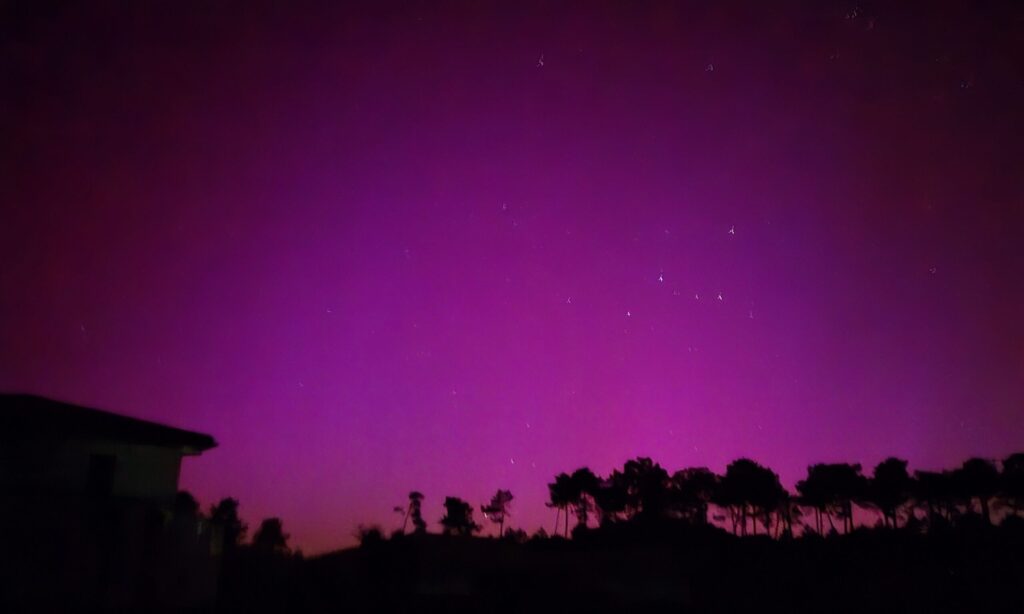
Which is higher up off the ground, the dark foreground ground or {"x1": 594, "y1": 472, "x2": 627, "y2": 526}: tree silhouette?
{"x1": 594, "y1": 472, "x2": 627, "y2": 526}: tree silhouette

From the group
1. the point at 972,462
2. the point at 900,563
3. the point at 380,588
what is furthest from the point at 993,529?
the point at 380,588

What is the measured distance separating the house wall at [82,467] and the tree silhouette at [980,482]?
185 feet

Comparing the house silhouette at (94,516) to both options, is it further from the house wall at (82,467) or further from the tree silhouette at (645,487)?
the tree silhouette at (645,487)

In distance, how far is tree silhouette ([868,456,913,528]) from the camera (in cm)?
6250

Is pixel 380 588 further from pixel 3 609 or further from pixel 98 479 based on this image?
pixel 3 609

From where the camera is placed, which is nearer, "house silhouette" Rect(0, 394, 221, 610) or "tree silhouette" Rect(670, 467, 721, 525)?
"house silhouette" Rect(0, 394, 221, 610)

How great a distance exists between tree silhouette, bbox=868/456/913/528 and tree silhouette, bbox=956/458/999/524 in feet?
12.5

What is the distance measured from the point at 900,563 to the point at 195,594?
1448 inches

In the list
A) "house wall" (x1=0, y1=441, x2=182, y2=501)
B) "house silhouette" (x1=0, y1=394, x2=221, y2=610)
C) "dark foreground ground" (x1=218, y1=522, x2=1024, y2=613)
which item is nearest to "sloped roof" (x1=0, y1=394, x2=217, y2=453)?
"house silhouette" (x1=0, y1=394, x2=221, y2=610)

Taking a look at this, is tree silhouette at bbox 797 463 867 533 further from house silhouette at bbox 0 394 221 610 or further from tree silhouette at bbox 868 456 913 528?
house silhouette at bbox 0 394 221 610

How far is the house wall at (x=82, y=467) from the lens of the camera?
874 inches

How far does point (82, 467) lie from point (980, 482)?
59.8 m

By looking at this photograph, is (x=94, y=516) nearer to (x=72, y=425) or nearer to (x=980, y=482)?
(x=72, y=425)

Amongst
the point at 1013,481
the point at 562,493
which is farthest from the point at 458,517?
the point at 1013,481
